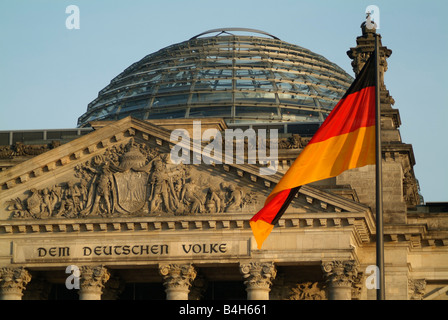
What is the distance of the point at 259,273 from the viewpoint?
224ft

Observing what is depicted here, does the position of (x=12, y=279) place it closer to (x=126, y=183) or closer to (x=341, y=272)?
(x=126, y=183)

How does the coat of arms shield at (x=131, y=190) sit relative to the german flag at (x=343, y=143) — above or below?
above

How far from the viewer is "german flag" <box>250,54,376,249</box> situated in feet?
158

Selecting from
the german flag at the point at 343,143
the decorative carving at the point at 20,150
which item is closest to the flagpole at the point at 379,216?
the german flag at the point at 343,143

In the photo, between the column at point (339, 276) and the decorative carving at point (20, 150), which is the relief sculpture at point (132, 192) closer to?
the column at point (339, 276)

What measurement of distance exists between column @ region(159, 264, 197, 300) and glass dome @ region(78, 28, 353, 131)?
21.8 m

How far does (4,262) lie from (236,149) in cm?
1646

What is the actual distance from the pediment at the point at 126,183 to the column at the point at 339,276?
2.99m

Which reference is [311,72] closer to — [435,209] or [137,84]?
[137,84]

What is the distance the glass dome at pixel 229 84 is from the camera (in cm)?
9538

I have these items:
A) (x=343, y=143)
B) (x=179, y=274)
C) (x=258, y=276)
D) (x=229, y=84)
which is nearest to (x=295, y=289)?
(x=258, y=276)

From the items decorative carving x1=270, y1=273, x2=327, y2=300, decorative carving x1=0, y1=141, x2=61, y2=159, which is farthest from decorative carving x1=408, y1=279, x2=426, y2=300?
decorative carving x1=0, y1=141, x2=61, y2=159

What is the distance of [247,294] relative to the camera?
6844 centimetres
